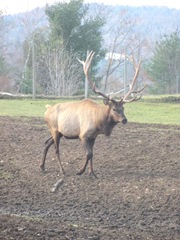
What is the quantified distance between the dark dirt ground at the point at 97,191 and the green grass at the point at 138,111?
12.6 feet

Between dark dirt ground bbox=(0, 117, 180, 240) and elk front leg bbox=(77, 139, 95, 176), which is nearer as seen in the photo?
dark dirt ground bbox=(0, 117, 180, 240)

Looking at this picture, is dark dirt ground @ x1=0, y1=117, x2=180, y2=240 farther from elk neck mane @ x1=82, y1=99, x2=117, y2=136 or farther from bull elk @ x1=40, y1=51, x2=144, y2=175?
elk neck mane @ x1=82, y1=99, x2=117, y2=136

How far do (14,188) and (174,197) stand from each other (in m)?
2.60

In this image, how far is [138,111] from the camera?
68.3ft

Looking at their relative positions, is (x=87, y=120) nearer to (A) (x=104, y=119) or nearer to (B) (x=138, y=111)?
(A) (x=104, y=119)

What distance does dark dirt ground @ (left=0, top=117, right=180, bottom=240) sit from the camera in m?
7.20

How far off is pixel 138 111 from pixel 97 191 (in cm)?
1138

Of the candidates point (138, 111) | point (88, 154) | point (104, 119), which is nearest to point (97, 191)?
point (88, 154)

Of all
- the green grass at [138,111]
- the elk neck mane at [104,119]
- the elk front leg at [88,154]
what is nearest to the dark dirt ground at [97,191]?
the elk front leg at [88,154]

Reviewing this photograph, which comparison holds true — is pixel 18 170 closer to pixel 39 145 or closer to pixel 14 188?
pixel 14 188

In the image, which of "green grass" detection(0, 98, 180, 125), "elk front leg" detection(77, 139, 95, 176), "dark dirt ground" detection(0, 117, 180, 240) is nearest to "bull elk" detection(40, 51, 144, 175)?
"elk front leg" detection(77, 139, 95, 176)

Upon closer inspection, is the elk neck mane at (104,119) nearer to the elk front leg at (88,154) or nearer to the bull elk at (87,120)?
the bull elk at (87,120)

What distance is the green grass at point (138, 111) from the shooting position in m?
18.2

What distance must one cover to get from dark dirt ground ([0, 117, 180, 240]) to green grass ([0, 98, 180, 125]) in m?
3.83
